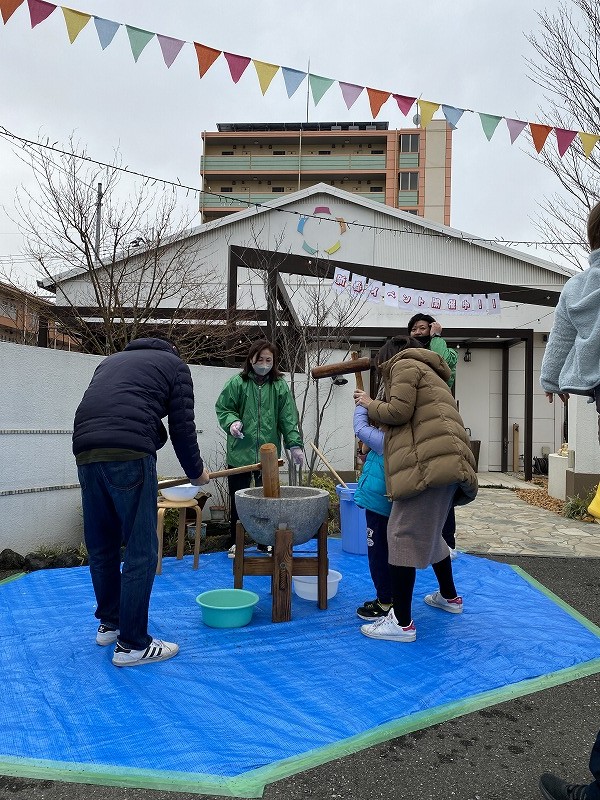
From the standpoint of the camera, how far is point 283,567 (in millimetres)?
3324

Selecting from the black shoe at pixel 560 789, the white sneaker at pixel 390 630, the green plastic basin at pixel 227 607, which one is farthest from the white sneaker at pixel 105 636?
the black shoe at pixel 560 789

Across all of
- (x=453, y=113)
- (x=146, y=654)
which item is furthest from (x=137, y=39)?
(x=146, y=654)

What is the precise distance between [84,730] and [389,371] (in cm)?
207

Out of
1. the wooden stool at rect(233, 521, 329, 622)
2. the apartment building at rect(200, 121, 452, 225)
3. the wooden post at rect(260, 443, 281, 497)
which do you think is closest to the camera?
the wooden stool at rect(233, 521, 329, 622)

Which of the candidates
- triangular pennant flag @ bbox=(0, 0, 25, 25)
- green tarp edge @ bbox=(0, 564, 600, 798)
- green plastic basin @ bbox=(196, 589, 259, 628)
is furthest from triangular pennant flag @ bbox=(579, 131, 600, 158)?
green tarp edge @ bbox=(0, 564, 600, 798)

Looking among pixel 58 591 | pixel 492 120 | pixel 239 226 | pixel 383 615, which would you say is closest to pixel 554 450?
A: pixel 492 120

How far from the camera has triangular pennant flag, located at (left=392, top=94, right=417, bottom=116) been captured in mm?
6109

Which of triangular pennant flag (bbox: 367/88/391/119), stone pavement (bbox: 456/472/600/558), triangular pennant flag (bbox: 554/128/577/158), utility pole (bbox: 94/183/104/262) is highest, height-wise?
triangular pennant flag (bbox: 367/88/391/119)

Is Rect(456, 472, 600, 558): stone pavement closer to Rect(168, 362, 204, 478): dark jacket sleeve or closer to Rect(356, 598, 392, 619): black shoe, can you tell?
Rect(356, 598, 392, 619): black shoe

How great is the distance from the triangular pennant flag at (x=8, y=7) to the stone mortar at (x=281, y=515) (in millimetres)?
4363

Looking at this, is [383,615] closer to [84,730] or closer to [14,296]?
[84,730]

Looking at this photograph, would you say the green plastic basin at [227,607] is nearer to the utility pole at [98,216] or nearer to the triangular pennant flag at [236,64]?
the utility pole at [98,216]

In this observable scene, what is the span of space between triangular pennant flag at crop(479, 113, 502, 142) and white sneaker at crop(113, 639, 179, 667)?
6034 mm

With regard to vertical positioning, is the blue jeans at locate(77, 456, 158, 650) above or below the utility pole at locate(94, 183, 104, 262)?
below
